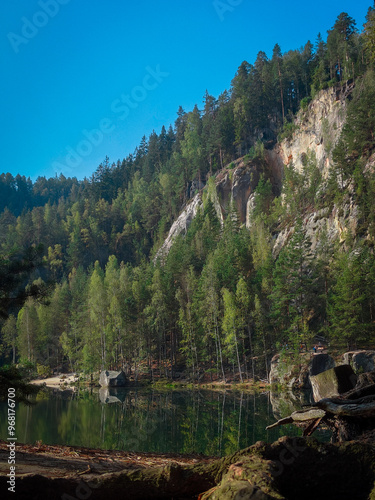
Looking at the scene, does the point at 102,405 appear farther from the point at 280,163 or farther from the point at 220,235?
the point at 280,163

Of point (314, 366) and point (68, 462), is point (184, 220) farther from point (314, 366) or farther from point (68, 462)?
point (68, 462)

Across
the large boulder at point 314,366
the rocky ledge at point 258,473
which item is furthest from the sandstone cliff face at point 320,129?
the rocky ledge at point 258,473

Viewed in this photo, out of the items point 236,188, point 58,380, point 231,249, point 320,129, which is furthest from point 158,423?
point 320,129

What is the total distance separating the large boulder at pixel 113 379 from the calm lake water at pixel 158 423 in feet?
42.3

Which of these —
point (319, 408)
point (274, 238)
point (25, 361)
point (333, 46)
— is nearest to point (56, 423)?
point (25, 361)

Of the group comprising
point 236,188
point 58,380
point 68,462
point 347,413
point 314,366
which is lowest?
point 58,380

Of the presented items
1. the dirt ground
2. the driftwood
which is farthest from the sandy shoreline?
the driftwood

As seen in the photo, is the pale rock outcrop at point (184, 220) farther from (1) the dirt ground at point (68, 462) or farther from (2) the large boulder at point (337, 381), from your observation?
(2) the large boulder at point (337, 381)

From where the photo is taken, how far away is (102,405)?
28.7 meters

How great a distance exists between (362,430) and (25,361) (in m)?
8.16

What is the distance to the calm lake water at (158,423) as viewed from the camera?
1495 centimetres

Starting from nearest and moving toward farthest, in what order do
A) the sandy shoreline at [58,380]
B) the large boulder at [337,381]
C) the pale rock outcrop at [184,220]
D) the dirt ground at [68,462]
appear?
1. the large boulder at [337,381]
2. the dirt ground at [68,462]
3. the sandy shoreline at [58,380]
4. the pale rock outcrop at [184,220]

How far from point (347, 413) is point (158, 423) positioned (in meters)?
16.9

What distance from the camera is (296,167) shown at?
236 ft
